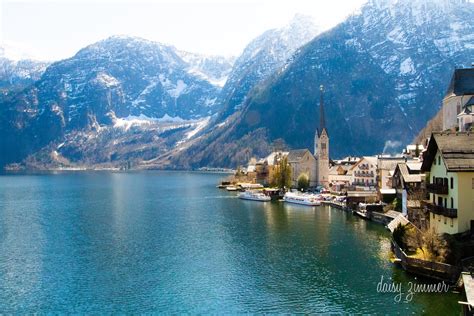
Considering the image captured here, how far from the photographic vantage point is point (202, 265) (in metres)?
63.6

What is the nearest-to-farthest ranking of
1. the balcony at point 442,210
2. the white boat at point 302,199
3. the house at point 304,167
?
1. the balcony at point 442,210
2. the white boat at point 302,199
3. the house at point 304,167

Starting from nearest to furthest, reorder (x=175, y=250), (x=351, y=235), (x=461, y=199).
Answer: (x=461, y=199)
(x=175, y=250)
(x=351, y=235)

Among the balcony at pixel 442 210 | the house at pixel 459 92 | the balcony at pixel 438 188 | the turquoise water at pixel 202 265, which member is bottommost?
the turquoise water at pixel 202 265

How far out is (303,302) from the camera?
159ft

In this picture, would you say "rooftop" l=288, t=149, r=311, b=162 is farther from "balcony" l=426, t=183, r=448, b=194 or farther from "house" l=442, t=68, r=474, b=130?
"balcony" l=426, t=183, r=448, b=194

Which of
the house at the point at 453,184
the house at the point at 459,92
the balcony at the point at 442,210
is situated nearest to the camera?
the house at the point at 453,184

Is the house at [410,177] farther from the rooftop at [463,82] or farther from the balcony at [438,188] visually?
the balcony at [438,188]

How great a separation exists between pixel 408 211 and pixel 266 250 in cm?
2104

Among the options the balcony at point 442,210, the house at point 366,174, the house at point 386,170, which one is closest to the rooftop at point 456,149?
the balcony at point 442,210

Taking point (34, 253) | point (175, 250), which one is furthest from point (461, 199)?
point (34, 253)

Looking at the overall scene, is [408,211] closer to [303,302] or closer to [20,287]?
[303,302]

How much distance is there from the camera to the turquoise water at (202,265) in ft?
161

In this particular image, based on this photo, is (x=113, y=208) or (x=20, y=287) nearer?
(x=20, y=287)

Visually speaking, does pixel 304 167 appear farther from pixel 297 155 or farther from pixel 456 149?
pixel 456 149
